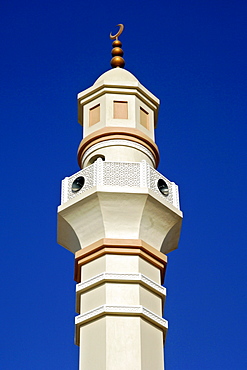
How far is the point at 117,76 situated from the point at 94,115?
2.88ft

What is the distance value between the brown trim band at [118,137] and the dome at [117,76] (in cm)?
117

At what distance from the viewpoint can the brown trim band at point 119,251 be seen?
40.0 feet

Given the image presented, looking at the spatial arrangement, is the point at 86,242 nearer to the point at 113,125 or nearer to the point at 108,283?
the point at 108,283

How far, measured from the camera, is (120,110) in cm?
1421

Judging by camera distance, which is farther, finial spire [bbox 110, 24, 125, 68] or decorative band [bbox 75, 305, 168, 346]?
finial spire [bbox 110, 24, 125, 68]

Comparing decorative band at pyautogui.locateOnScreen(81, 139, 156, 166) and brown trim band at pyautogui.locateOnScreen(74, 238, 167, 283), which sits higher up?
decorative band at pyautogui.locateOnScreen(81, 139, 156, 166)

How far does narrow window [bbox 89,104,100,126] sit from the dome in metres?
0.51

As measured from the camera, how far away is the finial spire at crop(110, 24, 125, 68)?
50.7 ft

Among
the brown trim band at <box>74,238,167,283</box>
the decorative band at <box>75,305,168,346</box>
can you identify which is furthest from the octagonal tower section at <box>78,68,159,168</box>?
the decorative band at <box>75,305,168,346</box>

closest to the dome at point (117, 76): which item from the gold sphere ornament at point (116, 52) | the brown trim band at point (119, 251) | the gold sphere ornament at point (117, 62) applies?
the gold sphere ornament at point (117, 62)

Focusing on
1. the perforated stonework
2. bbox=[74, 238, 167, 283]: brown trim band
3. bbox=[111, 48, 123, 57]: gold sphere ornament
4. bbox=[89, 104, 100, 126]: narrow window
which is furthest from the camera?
bbox=[111, 48, 123, 57]: gold sphere ornament

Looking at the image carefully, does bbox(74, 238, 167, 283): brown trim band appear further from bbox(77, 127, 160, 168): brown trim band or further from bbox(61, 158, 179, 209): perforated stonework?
bbox(77, 127, 160, 168): brown trim band

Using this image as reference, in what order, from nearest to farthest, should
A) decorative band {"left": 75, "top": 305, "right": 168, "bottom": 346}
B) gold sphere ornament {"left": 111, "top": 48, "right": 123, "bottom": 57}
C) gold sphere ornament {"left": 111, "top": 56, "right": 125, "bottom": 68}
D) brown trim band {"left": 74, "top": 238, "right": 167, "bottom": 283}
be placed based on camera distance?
decorative band {"left": 75, "top": 305, "right": 168, "bottom": 346}
brown trim band {"left": 74, "top": 238, "right": 167, "bottom": 283}
gold sphere ornament {"left": 111, "top": 56, "right": 125, "bottom": 68}
gold sphere ornament {"left": 111, "top": 48, "right": 123, "bottom": 57}

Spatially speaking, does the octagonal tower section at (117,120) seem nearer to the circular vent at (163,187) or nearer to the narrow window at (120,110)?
the narrow window at (120,110)
